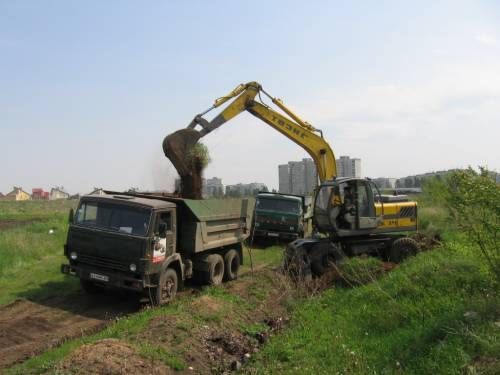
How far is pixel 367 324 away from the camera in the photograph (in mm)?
7609

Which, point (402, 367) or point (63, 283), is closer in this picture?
point (402, 367)

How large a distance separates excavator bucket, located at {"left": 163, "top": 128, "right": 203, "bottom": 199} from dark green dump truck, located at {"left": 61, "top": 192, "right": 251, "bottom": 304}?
146 cm

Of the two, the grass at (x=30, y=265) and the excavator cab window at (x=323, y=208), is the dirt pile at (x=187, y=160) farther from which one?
the grass at (x=30, y=265)

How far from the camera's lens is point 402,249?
44.8 feet

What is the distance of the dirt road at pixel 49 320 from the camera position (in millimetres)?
7307

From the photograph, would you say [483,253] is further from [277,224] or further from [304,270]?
[277,224]

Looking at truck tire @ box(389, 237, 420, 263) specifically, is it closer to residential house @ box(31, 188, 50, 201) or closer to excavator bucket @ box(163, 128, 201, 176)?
excavator bucket @ box(163, 128, 201, 176)

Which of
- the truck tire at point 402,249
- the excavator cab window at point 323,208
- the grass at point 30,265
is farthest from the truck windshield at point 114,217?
the truck tire at point 402,249

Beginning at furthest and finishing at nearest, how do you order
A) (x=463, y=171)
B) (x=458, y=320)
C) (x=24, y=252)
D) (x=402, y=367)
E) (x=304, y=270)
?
(x=24, y=252) < (x=304, y=270) < (x=463, y=171) < (x=458, y=320) < (x=402, y=367)

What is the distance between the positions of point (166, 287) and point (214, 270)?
2205 mm

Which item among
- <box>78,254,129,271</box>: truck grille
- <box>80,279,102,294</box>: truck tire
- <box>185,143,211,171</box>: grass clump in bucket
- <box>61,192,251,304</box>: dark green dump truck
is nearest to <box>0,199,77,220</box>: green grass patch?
<box>185,143,211,171</box>: grass clump in bucket

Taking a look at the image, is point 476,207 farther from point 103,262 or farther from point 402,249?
point 402,249

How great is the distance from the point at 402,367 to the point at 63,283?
8.51 meters

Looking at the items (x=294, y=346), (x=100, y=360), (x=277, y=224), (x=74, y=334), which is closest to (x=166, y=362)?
(x=100, y=360)
